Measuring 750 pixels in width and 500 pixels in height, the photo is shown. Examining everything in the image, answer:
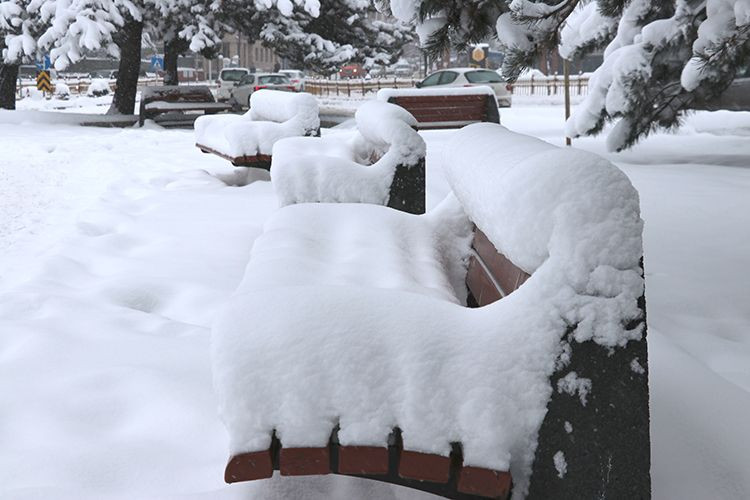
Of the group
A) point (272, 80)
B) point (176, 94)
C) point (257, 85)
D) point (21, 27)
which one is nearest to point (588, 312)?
point (21, 27)

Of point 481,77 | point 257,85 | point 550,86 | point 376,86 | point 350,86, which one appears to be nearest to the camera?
point 481,77

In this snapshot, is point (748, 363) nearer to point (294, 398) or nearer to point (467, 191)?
point (467, 191)

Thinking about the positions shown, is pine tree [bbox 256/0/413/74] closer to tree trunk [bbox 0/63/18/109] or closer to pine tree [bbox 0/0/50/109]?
pine tree [bbox 0/0/50/109]

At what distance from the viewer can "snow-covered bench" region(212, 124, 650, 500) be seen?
1843mm

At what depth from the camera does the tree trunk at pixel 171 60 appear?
22655 mm

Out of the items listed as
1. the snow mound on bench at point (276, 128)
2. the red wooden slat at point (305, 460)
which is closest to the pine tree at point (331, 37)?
the snow mound on bench at point (276, 128)

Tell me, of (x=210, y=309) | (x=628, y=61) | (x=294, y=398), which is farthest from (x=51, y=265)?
(x=628, y=61)

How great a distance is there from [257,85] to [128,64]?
28.4ft

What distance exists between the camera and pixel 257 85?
29406 millimetres

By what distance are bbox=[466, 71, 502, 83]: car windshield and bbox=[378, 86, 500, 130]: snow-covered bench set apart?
483 inches

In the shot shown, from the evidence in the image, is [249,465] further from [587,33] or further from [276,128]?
[587,33]

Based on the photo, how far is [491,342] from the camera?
1.91 m

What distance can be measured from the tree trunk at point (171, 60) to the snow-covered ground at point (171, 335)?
14.4 m

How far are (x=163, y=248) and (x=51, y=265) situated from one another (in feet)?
2.50
